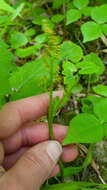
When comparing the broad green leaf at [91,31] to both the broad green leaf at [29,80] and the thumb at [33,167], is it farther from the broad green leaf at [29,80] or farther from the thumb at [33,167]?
Answer: the thumb at [33,167]

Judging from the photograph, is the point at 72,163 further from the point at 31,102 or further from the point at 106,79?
the point at 106,79

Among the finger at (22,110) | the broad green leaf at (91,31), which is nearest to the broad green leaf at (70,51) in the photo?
the broad green leaf at (91,31)

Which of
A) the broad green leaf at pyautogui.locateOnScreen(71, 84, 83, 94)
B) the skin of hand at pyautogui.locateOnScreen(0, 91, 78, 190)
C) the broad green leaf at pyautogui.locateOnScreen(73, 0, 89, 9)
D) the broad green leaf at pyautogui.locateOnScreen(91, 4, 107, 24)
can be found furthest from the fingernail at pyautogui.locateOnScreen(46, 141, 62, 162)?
the broad green leaf at pyautogui.locateOnScreen(73, 0, 89, 9)

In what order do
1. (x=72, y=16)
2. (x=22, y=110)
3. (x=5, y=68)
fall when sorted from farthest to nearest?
(x=72, y=16) < (x=22, y=110) < (x=5, y=68)

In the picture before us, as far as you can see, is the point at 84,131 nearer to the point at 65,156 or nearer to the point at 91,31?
the point at 65,156

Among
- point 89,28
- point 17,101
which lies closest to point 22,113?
point 17,101

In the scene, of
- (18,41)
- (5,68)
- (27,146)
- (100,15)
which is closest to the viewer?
(5,68)

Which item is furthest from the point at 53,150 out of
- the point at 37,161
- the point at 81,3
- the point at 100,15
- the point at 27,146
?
the point at 81,3

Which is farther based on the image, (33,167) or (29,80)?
(29,80)
